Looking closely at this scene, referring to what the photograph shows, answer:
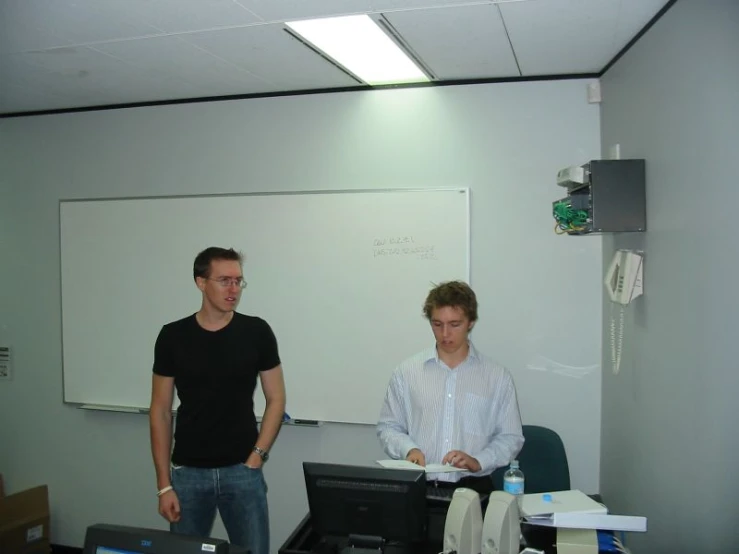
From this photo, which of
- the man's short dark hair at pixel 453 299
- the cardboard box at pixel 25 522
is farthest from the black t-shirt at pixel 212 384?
the cardboard box at pixel 25 522

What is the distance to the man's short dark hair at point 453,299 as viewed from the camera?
2414 mm

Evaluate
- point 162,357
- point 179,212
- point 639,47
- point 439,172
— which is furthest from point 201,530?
point 639,47

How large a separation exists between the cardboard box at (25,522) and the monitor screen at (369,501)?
2.65 metres

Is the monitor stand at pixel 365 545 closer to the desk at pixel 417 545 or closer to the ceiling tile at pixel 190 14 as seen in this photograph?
the desk at pixel 417 545

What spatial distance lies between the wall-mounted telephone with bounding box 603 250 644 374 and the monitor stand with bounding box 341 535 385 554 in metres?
1.38

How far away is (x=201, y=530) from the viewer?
8.19 ft

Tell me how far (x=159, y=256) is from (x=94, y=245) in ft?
1.51

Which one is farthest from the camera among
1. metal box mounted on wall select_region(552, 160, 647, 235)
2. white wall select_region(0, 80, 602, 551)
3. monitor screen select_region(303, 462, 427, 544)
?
white wall select_region(0, 80, 602, 551)

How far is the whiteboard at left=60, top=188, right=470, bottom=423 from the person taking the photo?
319 centimetres

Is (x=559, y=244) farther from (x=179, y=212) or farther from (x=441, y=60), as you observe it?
(x=179, y=212)

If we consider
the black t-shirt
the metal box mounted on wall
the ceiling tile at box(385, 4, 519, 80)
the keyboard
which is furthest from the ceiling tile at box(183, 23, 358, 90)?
the keyboard

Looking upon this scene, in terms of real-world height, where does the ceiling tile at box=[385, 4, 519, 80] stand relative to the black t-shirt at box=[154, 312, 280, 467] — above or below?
above

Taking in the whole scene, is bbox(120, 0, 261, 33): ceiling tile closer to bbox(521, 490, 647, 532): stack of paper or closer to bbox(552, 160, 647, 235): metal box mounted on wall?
bbox(552, 160, 647, 235): metal box mounted on wall

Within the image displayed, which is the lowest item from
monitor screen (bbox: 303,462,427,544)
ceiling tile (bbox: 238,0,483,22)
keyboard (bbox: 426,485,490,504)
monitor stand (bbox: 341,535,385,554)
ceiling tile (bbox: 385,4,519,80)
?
monitor stand (bbox: 341,535,385,554)
